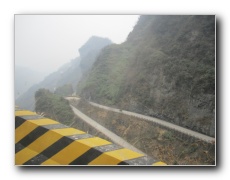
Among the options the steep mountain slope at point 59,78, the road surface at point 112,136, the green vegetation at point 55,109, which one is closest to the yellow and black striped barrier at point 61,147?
the steep mountain slope at point 59,78

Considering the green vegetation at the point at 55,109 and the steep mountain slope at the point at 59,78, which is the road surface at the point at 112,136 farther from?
the steep mountain slope at the point at 59,78

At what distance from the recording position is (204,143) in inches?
412

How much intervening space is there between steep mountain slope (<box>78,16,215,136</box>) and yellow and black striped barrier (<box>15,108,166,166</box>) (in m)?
7.94

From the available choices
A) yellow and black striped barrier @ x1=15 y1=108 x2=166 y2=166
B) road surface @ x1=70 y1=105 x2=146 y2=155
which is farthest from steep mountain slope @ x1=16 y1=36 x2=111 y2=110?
road surface @ x1=70 y1=105 x2=146 y2=155

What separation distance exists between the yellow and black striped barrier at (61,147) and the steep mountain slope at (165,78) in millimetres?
7940

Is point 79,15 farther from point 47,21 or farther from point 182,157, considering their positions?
point 182,157

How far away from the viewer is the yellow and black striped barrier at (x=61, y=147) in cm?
215

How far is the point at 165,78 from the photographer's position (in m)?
15.6

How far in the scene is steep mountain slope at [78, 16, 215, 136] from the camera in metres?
11.7

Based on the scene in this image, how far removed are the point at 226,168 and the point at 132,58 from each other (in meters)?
15.8

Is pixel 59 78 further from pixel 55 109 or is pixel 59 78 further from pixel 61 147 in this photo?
pixel 61 147

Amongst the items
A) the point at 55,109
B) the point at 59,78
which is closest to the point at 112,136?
the point at 55,109

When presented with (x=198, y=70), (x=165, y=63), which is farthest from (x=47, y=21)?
(x=165, y=63)

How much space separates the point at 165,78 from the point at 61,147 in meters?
13.8
